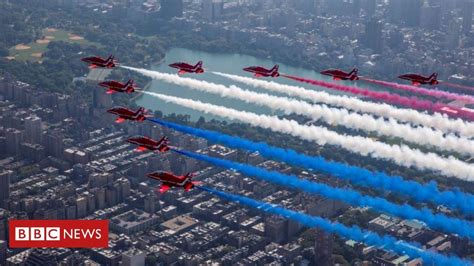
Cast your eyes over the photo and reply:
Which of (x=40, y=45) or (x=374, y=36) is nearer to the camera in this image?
(x=40, y=45)

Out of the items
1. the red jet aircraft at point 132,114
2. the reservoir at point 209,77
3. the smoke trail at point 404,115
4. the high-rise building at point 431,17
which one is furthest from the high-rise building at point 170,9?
the red jet aircraft at point 132,114

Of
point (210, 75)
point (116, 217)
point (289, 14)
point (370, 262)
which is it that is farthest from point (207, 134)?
point (289, 14)

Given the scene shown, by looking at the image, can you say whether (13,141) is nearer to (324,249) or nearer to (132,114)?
(324,249)

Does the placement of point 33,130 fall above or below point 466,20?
below

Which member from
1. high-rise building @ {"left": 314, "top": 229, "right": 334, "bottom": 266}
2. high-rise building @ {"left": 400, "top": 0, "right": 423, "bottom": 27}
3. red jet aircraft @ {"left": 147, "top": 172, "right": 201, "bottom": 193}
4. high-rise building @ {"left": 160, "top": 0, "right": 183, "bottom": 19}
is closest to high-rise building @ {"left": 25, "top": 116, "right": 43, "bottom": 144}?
high-rise building @ {"left": 314, "top": 229, "right": 334, "bottom": 266}

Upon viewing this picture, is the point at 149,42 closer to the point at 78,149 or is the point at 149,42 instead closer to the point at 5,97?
the point at 5,97

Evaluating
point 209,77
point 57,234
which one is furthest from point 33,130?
point 209,77

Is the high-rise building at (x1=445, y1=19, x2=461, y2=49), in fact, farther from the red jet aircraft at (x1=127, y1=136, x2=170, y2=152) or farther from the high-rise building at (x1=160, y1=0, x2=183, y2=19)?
the red jet aircraft at (x1=127, y1=136, x2=170, y2=152)

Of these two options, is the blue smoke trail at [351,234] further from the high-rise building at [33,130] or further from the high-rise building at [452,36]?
A: the high-rise building at [452,36]
